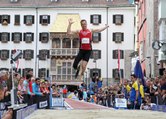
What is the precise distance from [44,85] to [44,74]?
52844 mm

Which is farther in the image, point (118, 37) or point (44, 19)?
point (44, 19)

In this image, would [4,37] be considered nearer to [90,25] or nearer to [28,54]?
[28,54]

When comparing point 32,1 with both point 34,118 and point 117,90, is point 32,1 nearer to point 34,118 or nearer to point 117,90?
point 117,90

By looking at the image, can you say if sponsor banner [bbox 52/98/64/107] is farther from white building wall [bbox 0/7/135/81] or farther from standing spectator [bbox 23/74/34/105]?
white building wall [bbox 0/7/135/81]

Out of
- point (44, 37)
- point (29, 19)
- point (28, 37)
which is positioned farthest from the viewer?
point (29, 19)

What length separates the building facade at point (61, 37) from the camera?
243 feet

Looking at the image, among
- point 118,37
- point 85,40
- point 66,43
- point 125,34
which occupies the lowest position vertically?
point 85,40

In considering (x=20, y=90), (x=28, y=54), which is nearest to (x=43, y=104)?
(x=20, y=90)

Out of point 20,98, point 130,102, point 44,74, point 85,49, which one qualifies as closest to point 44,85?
point 130,102

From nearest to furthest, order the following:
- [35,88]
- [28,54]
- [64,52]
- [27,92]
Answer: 1. [27,92]
2. [35,88]
3. [28,54]
4. [64,52]

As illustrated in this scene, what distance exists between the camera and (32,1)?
78.8 m

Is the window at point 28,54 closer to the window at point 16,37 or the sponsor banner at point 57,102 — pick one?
the window at point 16,37

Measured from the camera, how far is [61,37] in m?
76.0

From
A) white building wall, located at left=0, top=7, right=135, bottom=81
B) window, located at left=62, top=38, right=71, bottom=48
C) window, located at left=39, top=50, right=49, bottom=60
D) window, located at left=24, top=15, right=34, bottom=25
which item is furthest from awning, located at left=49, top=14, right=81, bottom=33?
window, located at left=39, top=50, right=49, bottom=60
